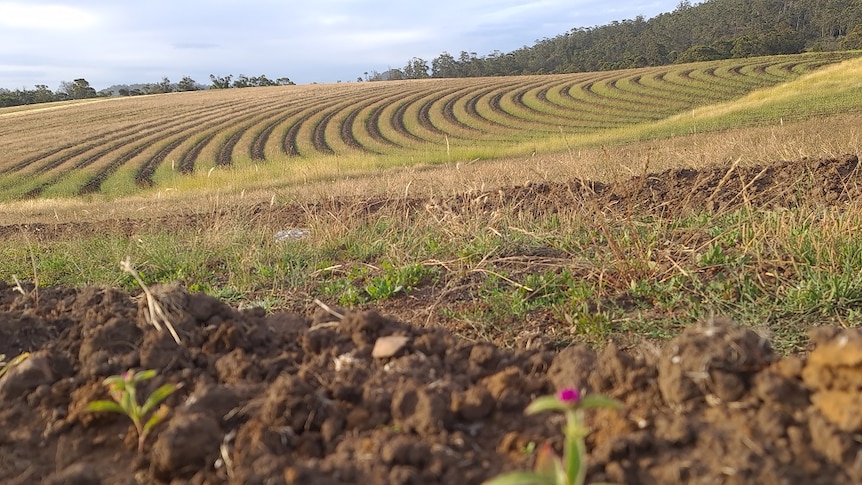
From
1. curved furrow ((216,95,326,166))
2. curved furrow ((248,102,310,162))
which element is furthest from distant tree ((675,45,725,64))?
curved furrow ((248,102,310,162))

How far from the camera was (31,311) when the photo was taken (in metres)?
2.79

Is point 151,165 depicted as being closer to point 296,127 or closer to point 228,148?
point 228,148

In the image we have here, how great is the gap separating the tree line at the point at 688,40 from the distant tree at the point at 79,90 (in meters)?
47.4

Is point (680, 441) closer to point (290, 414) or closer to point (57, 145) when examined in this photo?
point (290, 414)

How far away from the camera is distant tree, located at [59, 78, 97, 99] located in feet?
269

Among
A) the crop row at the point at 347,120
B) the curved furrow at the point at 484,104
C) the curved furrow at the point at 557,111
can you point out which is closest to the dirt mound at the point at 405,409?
the crop row at the point at 347,120

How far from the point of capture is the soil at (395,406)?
1324mm

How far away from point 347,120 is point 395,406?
3908cm

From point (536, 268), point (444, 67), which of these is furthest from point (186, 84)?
point (536, 268)

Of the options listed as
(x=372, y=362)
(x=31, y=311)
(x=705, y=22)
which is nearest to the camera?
(x=372, y=362)

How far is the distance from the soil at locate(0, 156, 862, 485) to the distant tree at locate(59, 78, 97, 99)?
94001 millimetres

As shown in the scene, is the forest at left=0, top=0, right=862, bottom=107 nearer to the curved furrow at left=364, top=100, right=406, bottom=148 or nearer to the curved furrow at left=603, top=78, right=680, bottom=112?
the curved furrow at left=603, top=78, right=680, bottom=112

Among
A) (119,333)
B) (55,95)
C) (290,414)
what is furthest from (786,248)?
(55,95)

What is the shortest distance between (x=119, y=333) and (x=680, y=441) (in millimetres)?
1919
